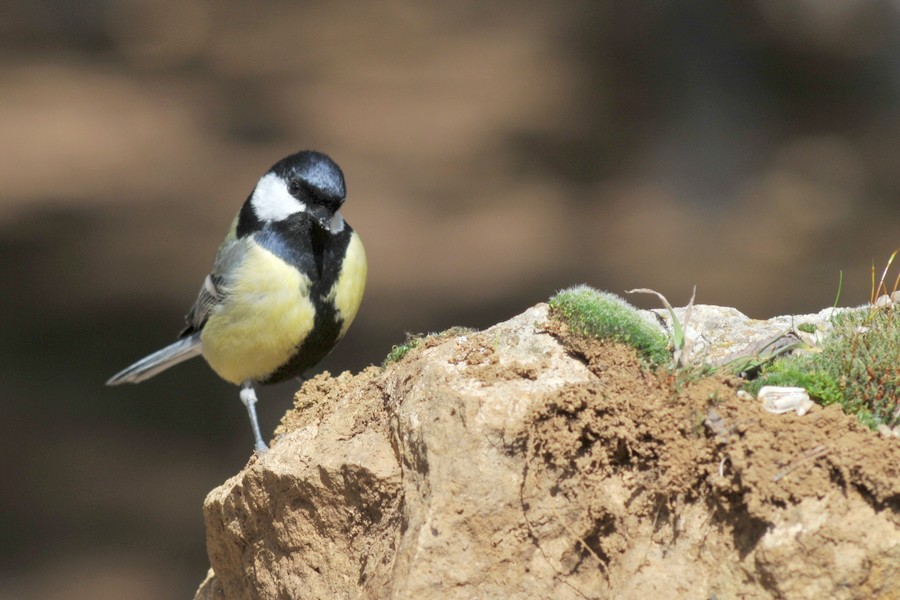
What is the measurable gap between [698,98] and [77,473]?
220 inches

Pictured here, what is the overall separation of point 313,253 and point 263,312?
30 centimetres

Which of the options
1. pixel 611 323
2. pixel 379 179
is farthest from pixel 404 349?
pixel 379 179

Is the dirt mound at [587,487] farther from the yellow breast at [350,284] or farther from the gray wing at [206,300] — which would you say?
the gray wing at [206,300]

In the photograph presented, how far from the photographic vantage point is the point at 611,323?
9.49 feet

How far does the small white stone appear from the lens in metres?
2.60

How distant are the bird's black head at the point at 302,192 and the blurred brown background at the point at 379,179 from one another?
9.92 feet

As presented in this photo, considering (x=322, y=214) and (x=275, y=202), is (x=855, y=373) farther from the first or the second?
(x=275, y=202)

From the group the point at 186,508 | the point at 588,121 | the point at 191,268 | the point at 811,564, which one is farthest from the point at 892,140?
the point at 811,564

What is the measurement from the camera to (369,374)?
3.48 metres

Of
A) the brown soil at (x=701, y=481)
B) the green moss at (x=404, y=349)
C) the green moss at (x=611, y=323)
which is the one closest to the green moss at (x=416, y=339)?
A: the green moss at (x=404, y=349)

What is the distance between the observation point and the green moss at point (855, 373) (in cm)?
263

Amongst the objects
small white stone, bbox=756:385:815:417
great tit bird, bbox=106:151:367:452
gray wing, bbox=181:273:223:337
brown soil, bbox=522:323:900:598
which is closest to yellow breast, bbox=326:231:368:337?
great tit bird, bbox=106:151:367:452

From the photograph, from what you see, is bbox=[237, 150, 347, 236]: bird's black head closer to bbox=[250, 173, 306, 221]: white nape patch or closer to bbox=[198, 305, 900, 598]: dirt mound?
bbox=[250, 173, 306, 221]: white nape patch

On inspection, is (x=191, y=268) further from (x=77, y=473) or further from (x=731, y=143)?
(x=731, y=143)
